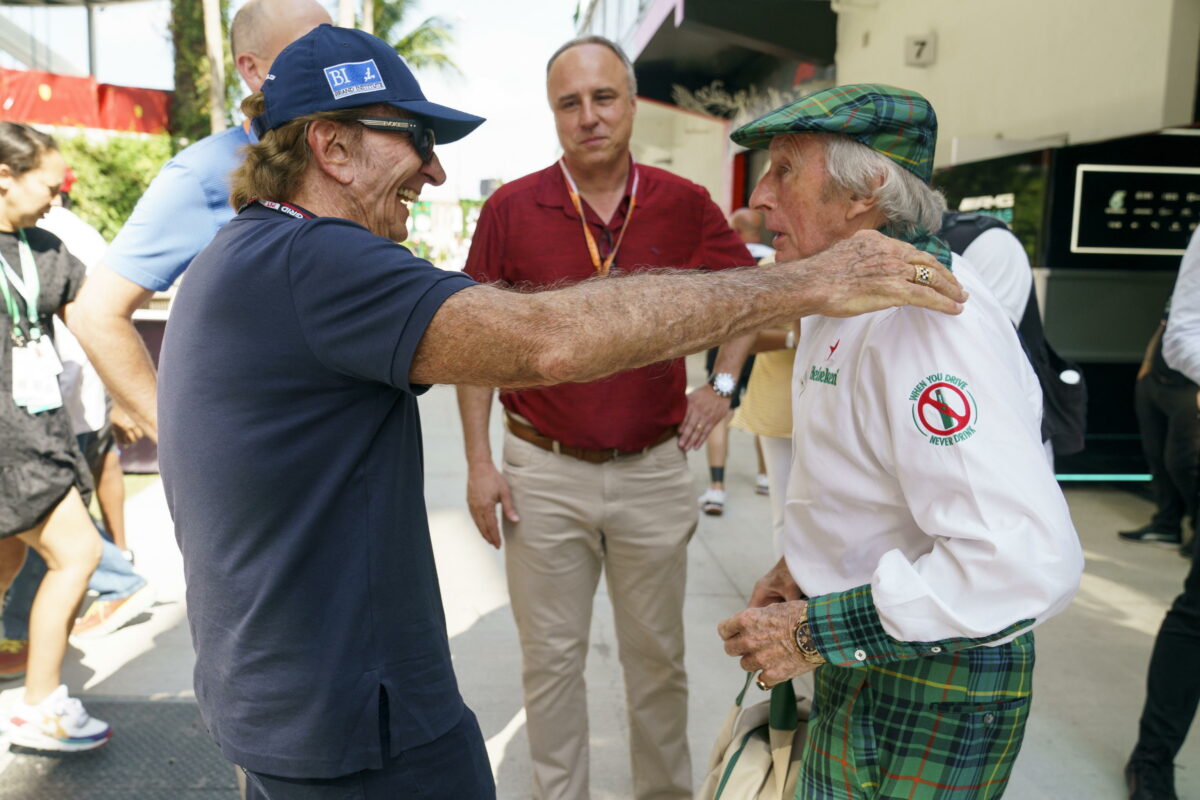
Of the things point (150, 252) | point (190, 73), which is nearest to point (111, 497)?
point (150, 252)

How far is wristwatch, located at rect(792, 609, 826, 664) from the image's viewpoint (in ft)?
5.37

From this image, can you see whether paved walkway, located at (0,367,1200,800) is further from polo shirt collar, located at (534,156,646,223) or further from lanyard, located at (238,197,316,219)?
lanyard, located at (238,197,316,219)

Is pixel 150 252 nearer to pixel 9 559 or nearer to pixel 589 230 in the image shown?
pixel 589 230

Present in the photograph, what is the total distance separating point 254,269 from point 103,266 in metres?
1.38

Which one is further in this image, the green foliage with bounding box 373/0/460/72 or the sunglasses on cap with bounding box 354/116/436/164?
Answer: the green foliage with bounding box 373/0/460/72

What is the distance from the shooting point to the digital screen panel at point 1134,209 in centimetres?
738

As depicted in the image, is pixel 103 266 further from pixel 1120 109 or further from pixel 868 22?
pixel 868 22

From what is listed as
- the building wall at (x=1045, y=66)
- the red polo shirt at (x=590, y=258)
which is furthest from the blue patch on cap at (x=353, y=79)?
the building wall at (x=1045, y=66)

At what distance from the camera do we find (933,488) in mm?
1553

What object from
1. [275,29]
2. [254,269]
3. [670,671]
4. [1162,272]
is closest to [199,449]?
[254,269]

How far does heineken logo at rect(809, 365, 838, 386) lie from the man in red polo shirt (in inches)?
47.4

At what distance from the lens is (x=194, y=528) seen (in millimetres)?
1649

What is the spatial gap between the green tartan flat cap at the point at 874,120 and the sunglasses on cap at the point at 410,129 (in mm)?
598

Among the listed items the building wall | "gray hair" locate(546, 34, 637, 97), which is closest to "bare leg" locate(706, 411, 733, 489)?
the building wall
